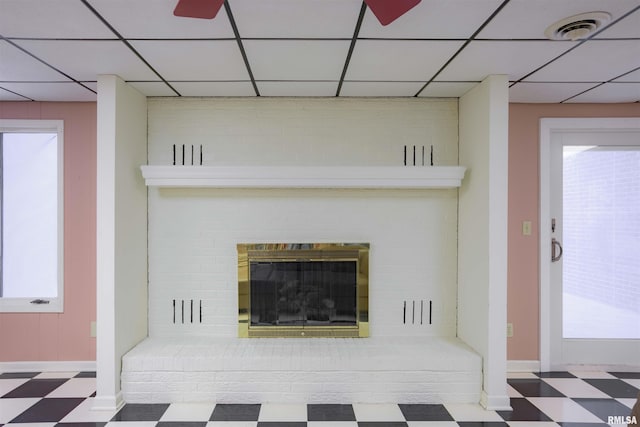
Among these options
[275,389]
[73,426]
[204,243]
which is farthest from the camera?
[204,243]

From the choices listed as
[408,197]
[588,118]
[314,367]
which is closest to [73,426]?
[314,367]

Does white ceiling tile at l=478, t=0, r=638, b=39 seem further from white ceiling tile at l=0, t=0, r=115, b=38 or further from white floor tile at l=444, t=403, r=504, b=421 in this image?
white floor tile at l=444, t=403, r=504, b=421

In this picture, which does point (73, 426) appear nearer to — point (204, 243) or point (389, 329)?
point (204, 243)

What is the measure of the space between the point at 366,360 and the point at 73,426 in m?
1.93

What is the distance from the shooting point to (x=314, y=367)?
2770mm

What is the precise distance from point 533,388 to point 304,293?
1918mm

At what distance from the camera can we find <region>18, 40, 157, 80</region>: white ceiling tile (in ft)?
7.13

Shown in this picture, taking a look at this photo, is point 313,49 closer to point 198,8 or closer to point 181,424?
point 198,8

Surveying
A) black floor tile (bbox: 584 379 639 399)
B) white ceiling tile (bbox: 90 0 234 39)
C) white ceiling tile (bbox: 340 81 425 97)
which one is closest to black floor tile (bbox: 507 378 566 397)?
black floor tile (bbox: 584 379 639 399)

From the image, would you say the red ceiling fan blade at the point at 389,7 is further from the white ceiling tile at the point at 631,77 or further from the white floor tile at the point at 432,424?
the white floor tile at the point at 432,424

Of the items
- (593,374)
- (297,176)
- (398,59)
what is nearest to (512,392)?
(593,374)

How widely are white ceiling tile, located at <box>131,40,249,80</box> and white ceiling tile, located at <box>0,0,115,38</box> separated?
237 millimetres

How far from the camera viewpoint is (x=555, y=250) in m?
3.38

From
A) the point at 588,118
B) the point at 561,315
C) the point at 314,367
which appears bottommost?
the point at 314,367
